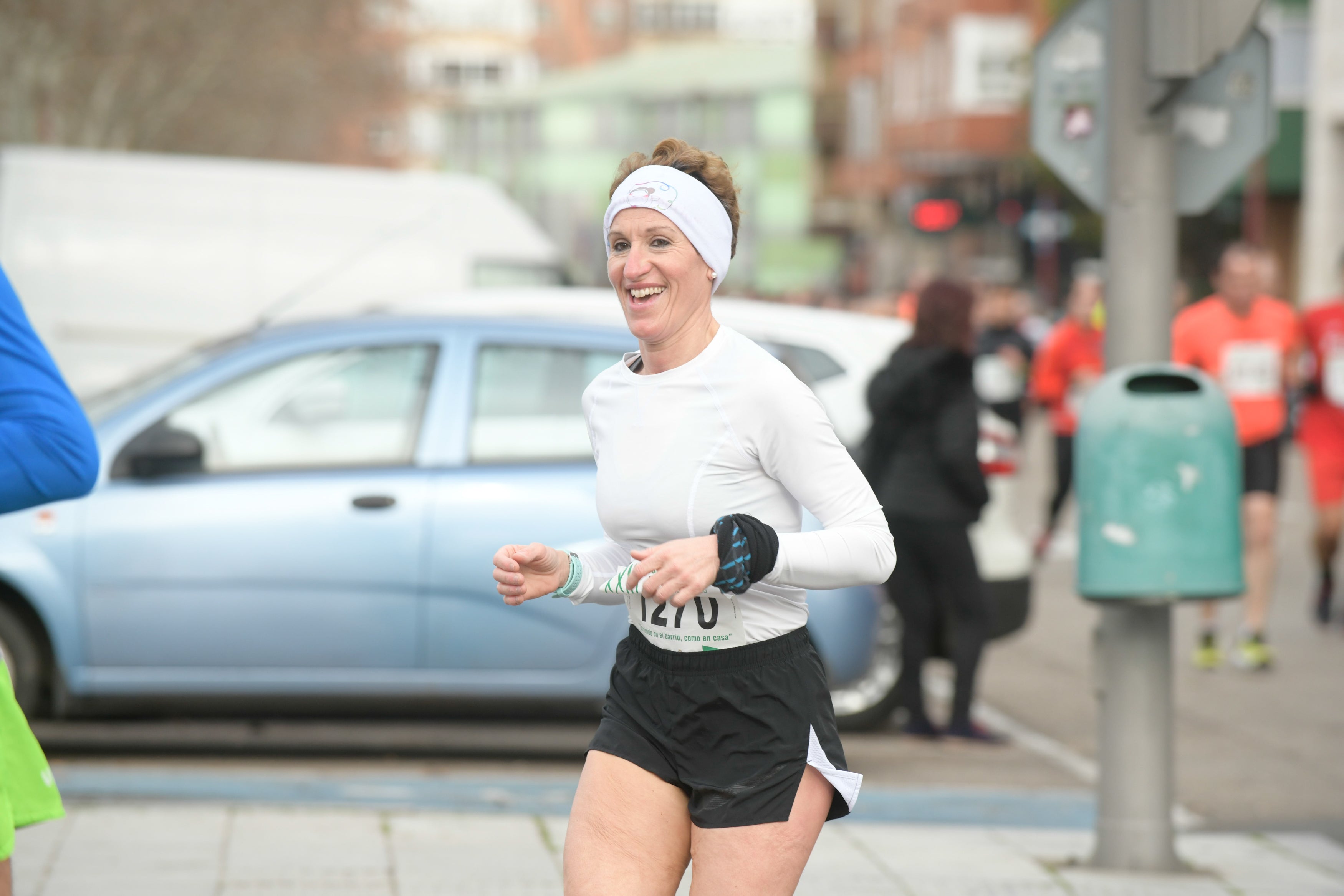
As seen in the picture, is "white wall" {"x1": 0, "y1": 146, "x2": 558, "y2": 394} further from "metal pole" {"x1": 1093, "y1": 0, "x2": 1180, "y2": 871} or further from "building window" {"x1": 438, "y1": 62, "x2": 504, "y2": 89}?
"building window" {"x1": 438, "y1": 62, "x2": 504, "y2": 89}

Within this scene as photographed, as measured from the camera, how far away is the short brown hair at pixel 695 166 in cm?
317

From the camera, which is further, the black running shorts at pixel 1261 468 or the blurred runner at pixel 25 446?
the black running shorts at pixel 1261 468

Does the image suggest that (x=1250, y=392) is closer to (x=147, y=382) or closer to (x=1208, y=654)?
(x=1208, y=654)

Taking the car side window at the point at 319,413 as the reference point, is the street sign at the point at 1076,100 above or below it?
above

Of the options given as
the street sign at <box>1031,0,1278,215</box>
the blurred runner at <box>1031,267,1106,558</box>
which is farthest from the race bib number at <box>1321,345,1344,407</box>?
the street sign at <box>1031,0,1278,215</box>

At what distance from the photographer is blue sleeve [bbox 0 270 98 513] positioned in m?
2.83

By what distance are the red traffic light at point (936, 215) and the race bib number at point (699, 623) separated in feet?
80.3

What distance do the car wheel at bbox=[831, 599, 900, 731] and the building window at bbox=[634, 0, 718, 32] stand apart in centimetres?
11458

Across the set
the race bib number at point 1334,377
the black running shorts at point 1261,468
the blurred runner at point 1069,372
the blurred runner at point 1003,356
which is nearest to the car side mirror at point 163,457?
the black running shorts at point 1261,468

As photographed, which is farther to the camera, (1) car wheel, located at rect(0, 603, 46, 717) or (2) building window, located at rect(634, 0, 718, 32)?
(2) building window, located at rect(634, 0, 718, 32)

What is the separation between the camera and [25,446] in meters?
2.83

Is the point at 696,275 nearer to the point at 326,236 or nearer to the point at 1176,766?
the point at 1176,766

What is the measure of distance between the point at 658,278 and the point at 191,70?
22.9 meters

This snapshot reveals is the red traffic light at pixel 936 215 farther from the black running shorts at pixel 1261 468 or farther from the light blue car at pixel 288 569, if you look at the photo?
the light blue car at pixel 288 569
